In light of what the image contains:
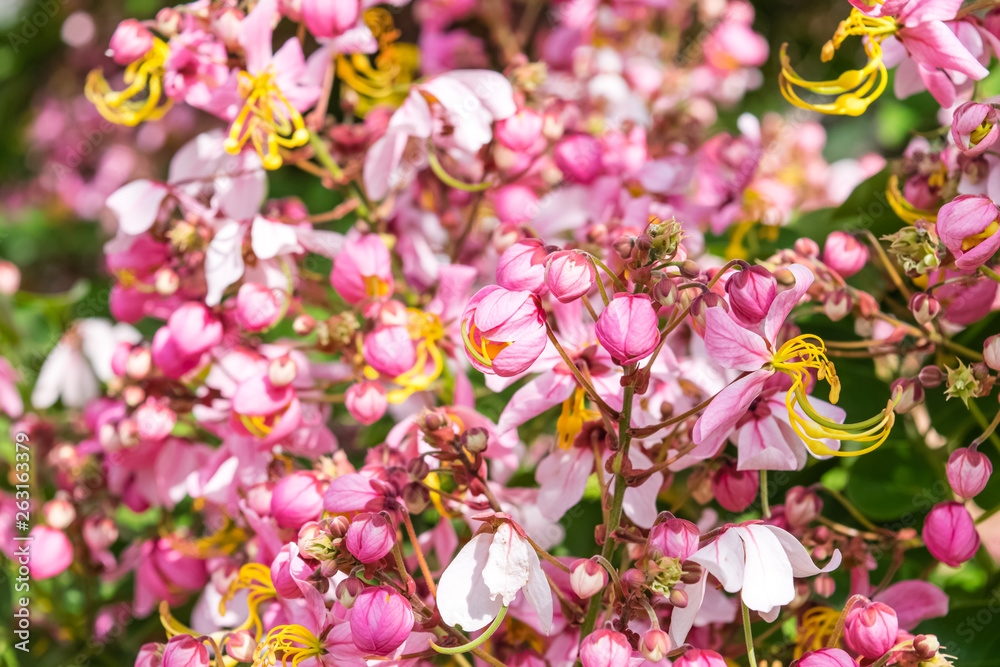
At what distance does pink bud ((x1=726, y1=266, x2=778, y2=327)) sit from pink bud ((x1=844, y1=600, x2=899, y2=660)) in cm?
23

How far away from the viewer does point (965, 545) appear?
2.21 ft

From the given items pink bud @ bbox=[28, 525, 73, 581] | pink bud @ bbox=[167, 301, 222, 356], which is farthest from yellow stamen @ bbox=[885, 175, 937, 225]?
pink bud @ bbox=[28, 525, 73, 581]

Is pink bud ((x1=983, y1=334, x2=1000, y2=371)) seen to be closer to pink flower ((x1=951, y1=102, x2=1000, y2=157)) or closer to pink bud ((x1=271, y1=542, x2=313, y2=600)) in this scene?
pink flower ((x1=951, y1=102, x2=1000, y2=157))

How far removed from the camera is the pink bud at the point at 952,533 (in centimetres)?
67

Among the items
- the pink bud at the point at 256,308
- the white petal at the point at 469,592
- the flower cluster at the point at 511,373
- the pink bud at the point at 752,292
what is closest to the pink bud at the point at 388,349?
the flower cluster at the point at 511,373

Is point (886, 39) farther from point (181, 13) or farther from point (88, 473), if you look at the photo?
point (88, 473)

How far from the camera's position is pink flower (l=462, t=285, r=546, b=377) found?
0.59 m

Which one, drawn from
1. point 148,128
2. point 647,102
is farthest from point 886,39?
point 148,128

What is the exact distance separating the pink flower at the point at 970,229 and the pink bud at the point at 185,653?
26.0 inches

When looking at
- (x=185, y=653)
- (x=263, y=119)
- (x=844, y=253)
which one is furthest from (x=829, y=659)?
(x=263, y=119)

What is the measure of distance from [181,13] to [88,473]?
0.54 meters

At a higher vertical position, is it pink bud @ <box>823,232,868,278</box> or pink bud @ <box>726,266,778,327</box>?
pink bud @ <box>726,266,778,327</box>

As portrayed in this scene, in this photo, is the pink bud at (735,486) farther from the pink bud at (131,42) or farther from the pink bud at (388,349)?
the pink bud at (131,42)

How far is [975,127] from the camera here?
0.64m
